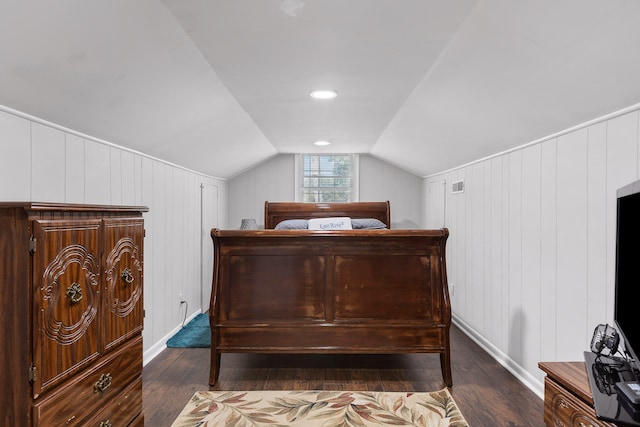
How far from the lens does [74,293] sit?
141 cm

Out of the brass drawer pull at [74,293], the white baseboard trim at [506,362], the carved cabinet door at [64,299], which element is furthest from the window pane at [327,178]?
the brass drawer pull at [74,293]

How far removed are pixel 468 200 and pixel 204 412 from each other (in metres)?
3.11

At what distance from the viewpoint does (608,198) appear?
2066mm

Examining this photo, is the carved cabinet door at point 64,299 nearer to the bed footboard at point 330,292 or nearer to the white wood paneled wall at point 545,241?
the bed footboard at point 330,292

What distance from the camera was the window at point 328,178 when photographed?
6316 mm

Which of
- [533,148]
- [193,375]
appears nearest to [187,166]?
[193,375]

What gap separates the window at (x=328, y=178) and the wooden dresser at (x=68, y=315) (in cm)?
450

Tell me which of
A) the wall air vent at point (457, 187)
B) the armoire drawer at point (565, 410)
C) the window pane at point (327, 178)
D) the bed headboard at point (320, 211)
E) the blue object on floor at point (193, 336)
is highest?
the window pane at point (327, 178)

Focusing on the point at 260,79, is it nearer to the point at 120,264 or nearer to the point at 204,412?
the point at 120,264

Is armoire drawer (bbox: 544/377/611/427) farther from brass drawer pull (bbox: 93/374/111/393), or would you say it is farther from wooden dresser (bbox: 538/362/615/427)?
brass drawer pull (bbox: 93/374/111/393)

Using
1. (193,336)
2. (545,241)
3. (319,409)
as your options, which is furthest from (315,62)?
(193,336)

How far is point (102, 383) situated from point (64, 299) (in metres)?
0.45

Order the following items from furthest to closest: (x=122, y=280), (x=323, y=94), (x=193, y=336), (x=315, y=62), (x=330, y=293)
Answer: (x=193, y=336), (x=323, y=94), (x=330, y=293), (x=315, y=62), (x=122, y=280)

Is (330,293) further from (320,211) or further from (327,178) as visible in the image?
(327,178)
